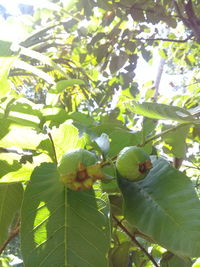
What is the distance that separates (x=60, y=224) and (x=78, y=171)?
0.11 meters

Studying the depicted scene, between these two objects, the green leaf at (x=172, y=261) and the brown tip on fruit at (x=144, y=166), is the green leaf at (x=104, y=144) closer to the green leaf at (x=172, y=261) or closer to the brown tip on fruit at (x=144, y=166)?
the brown tip on fruit at (x=144, y=166)

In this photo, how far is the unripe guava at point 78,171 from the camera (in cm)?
57

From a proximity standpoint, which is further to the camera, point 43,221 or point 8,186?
point 8,186

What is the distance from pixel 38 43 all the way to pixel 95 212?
1543 millimetres

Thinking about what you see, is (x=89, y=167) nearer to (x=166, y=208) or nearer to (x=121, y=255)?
(x=166, y=208)

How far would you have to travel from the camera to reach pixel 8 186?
30.8 inches

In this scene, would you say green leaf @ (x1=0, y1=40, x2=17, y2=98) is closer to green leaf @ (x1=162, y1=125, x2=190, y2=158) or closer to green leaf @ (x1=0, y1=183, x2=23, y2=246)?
green leaf @ (x1=0, y1=183, x2=23, y2=246)

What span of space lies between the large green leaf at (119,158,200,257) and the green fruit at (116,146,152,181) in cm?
4

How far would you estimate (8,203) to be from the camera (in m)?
0.79

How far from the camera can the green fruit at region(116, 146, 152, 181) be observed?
23.3 inches

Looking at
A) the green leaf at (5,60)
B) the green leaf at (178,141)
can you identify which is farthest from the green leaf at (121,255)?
the green leaf at (5,60)

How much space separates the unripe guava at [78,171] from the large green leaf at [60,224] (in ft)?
0.17

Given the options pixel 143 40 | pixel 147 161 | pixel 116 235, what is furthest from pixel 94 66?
pixel 147 161

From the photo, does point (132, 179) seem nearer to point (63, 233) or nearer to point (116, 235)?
point (63, 233)
